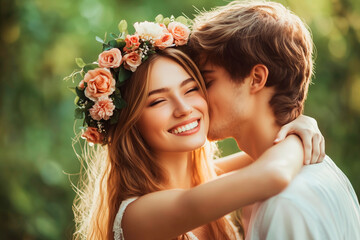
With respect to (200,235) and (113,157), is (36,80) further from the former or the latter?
(200,235)

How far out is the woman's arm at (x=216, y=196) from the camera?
2531 mm

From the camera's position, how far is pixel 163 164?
3402 mm

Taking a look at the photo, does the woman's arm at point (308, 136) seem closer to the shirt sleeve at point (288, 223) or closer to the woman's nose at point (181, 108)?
the shirt sleeve at point (288, 223)

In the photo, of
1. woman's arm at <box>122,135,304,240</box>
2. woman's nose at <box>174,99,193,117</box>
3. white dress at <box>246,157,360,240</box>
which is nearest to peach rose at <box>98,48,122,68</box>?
woman's nose at <box>174,99,193,117</box>

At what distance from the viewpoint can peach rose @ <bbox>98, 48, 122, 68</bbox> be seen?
10.4 feet

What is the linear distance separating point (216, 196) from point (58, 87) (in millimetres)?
3774

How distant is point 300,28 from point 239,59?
50 cm

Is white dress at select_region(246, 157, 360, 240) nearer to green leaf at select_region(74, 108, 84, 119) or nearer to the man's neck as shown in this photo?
the man's neck

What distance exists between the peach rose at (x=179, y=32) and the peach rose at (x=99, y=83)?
21.6 inches

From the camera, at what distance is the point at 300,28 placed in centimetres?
329

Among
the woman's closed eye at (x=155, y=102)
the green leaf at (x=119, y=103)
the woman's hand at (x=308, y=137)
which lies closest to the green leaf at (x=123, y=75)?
the green leaf at (x=119, y=103)

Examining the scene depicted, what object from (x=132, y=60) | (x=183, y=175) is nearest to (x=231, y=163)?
(x=183, y=175)

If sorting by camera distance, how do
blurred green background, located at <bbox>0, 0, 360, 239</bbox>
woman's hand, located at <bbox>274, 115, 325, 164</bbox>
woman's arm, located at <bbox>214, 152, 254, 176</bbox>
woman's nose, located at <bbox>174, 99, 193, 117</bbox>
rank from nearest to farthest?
1. woman's hand, located at <bbox>274, 115, 325, 164</bbox>
2. woman's nose, located at <bbox>174, 99, 193, 117</bbox>
3. woman's arm, located at <bbox>214, 152, 254, 176</bbox>
4. blurred green background, located at <bbox>0, 0, 360, 239</bbox>

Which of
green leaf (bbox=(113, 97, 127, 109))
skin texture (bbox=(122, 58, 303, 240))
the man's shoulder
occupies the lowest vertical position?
the man's shoulder
